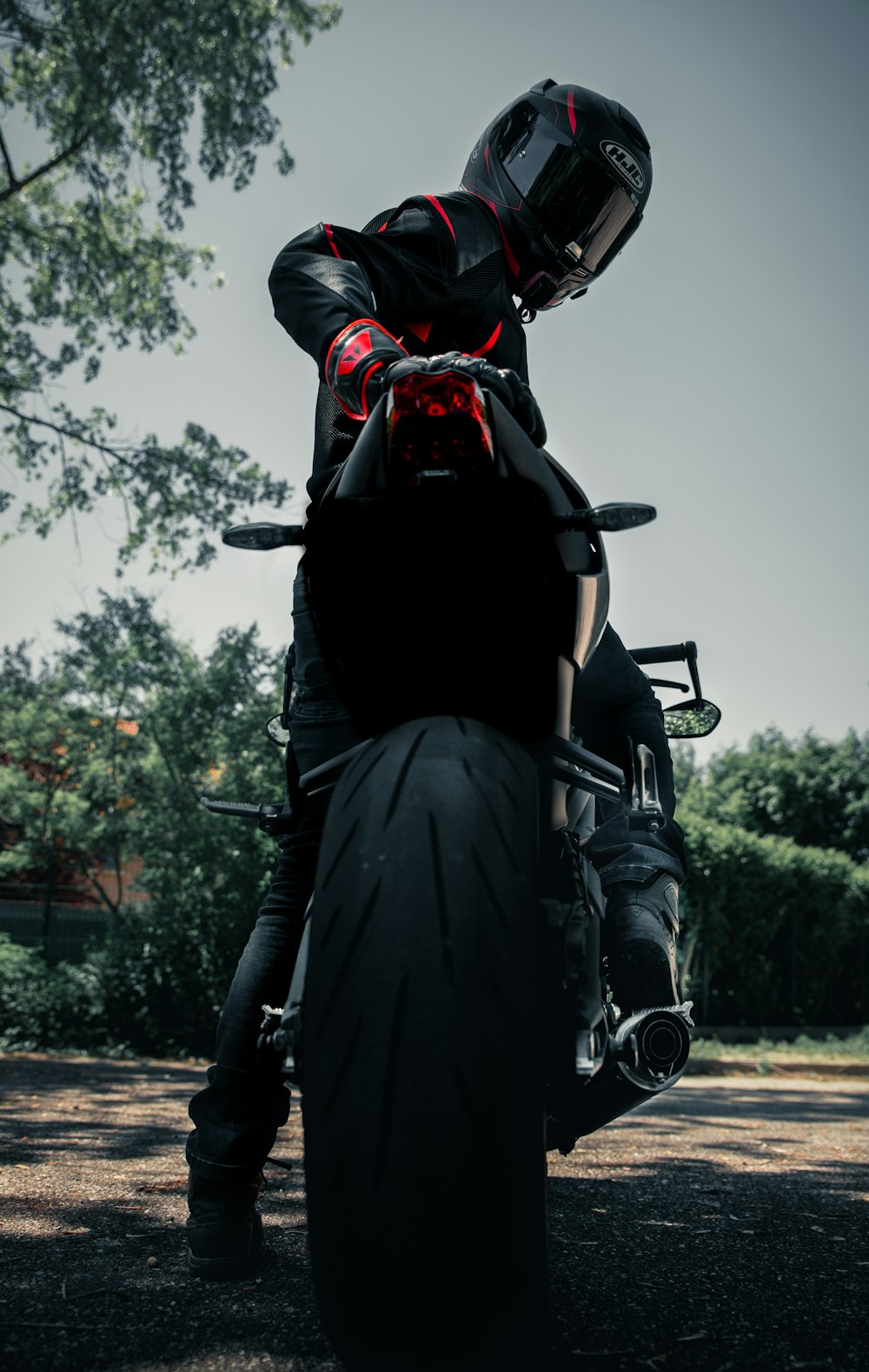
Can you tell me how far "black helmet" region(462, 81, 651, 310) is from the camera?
2264 mm

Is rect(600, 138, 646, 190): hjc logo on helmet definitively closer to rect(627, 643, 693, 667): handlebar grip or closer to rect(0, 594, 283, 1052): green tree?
rect(627, 643, 693, 667): handlebar grip

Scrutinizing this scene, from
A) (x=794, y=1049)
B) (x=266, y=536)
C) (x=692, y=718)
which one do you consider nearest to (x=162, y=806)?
(x=794, y=1049)

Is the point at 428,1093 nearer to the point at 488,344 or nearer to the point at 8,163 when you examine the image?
the point at 488,344

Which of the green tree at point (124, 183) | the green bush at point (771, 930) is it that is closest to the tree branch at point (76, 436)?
the green tree at point (124, 183)

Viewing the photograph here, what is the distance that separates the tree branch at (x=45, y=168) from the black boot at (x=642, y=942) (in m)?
14.9

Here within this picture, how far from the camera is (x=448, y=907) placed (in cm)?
112

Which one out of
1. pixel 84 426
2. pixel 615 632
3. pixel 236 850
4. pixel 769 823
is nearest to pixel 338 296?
pixel 615 632

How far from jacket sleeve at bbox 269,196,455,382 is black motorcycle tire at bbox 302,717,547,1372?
972 mm

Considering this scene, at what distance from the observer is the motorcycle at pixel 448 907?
3.49ft

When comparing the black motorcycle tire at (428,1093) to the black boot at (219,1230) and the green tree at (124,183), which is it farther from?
the green tree at (124,183)

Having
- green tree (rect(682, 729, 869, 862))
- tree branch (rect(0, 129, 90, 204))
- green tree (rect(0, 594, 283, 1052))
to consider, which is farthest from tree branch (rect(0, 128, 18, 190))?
green tree (rect(682, 729, 869, 862))

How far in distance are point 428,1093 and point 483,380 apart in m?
0.97

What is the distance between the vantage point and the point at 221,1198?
1.88m

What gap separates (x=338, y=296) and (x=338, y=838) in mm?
1057
